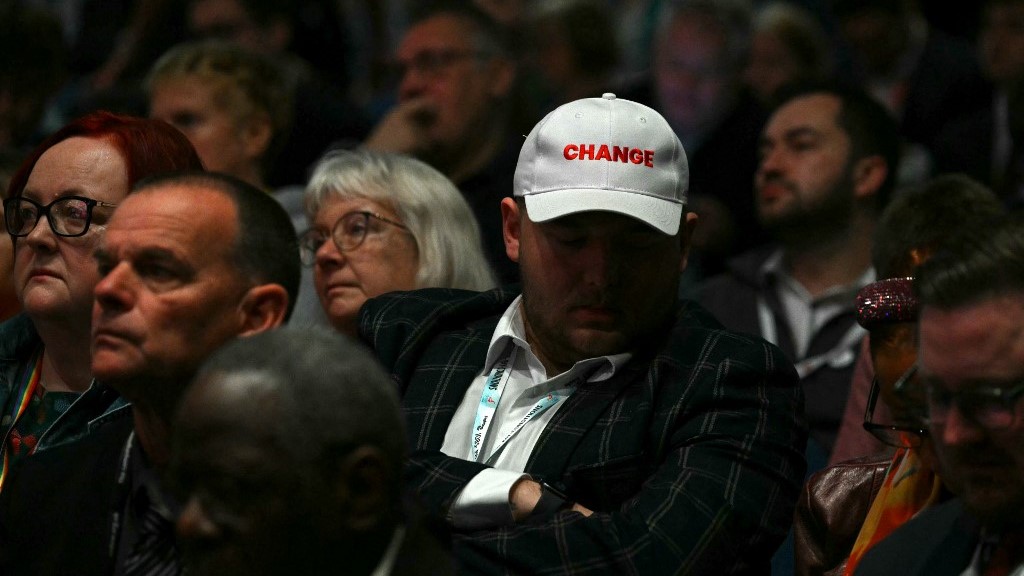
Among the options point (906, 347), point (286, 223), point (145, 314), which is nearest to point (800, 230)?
point (906, 347)

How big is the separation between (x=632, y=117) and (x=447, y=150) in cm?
255

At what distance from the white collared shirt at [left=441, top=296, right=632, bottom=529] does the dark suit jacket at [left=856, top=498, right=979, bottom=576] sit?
0.72 m

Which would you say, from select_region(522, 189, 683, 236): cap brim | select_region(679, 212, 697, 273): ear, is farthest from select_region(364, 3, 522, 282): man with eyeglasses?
select_region(522, 189, 683, 236): cap brim

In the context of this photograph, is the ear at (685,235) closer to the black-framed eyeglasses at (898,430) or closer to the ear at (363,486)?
the black-framed eyeglasses at (898,430)

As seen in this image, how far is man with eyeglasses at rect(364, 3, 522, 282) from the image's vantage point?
5.89 meters

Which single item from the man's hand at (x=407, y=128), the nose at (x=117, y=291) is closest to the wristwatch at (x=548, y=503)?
the nose at (x=117, y=291)

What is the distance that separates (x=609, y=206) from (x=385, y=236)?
1351 mm

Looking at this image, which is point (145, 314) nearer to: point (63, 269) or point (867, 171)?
point (63, 269)

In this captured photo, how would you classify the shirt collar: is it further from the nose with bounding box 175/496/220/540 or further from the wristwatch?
the nose with bounding box 175/496/220/540

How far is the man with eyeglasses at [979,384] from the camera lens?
2.56 meters

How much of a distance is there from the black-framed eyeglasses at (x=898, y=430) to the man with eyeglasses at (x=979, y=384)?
254 millimetres

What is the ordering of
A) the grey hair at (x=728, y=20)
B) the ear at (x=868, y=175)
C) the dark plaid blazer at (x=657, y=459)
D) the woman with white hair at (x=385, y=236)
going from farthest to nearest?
the grey hair at (x=728, y=20), the ear at (x=868, y=175), the woman with white hair at (x=385, y=236), the dark plaid blazer at (x=657, y=459)

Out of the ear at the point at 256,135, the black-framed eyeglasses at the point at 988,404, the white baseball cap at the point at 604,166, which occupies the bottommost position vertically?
the ear at the point at 256,135

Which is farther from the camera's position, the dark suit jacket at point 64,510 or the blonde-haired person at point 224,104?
the blonde-haired person at point 224,104
